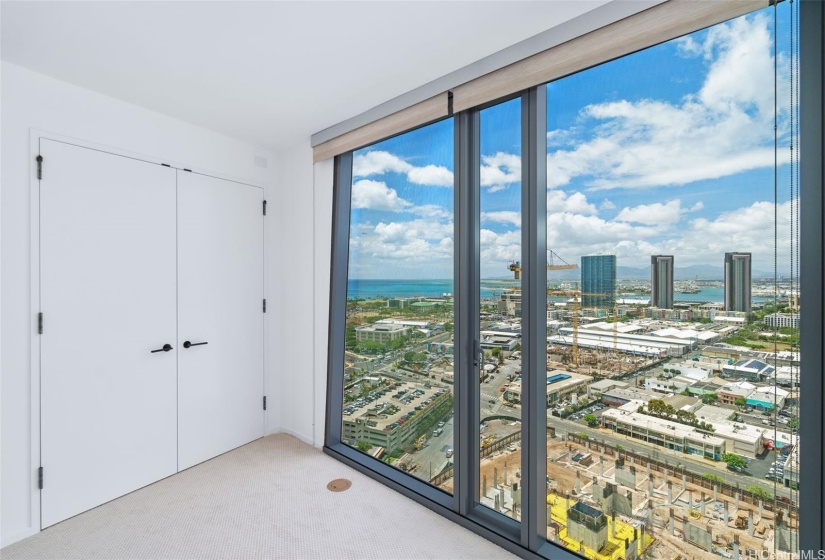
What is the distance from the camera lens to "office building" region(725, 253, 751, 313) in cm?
144

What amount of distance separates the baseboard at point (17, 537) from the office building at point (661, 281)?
338cm

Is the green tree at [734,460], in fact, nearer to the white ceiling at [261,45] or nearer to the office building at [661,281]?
the office building at [661,281]

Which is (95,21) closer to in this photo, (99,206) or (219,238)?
(99,206)

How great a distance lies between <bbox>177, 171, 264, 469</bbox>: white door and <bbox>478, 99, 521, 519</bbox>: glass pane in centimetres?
202

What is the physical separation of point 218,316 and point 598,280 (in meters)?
2.69

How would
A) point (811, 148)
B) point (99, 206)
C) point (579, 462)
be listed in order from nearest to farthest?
point (811, 148) < point (579, 462) < point (99, 206)

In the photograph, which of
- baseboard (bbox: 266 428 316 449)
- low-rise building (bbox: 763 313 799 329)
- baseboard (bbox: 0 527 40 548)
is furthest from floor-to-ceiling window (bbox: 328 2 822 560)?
baseboard (bbox: 0 527 40 548)

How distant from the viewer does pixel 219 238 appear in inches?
116

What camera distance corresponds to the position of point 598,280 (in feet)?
5.91

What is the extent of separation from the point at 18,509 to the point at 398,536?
2036mm

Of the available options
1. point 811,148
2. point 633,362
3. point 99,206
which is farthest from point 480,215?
point 99,206

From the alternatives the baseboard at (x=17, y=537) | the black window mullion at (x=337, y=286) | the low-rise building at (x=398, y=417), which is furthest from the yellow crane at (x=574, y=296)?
the baseboard at (x=17, y=537)

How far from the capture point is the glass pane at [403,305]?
2387 millimetres

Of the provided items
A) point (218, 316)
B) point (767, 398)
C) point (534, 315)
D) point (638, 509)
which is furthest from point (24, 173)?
point (767, 398)
